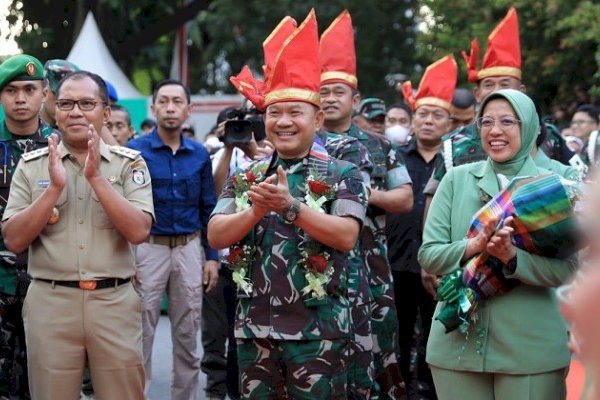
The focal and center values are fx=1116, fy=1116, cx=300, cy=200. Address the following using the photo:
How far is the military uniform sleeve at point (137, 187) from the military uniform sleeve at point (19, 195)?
1.66ft

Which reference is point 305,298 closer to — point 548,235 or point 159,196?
point 548,235

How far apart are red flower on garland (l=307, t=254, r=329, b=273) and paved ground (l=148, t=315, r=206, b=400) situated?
4.09 metres

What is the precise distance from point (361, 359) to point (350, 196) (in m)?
1.50

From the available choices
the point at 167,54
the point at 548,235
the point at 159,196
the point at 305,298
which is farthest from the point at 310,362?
the point at 167,54

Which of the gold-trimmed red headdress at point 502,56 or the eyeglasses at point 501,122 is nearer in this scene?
the eyeglasses at point 501,122

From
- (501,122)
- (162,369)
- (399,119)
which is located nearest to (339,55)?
(501,122)

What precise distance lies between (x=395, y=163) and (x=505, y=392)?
269 centimetres

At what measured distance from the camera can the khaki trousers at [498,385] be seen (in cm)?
496

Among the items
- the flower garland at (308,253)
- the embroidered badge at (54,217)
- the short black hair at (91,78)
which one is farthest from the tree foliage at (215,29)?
the flower garland at (308,253)

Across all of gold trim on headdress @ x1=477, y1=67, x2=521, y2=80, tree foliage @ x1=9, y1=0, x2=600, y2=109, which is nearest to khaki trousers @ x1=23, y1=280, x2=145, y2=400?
gold trim on headdress @ x1=477, y1=67, x2=521, y2=80

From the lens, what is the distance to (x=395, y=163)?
24.4 feet

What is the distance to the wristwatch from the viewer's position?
492cm

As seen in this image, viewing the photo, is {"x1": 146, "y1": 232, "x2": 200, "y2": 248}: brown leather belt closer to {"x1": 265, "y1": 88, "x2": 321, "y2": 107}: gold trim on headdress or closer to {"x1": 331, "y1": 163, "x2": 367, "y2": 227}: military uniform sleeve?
{"x1": 265, "y1": 88, "x2": 321, "y2": 107}: gold trim on headdress

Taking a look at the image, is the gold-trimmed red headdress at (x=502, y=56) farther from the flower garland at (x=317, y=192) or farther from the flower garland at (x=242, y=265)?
the flower garland at (x=242, y=265)
